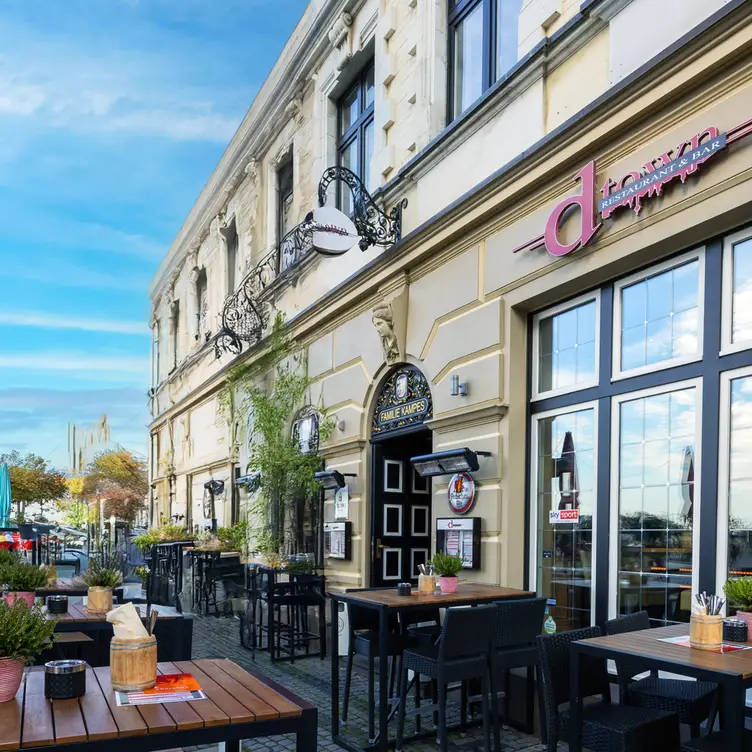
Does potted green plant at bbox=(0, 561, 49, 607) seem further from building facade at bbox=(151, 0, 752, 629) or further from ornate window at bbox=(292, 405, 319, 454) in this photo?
ornate window at bbox=(292, 405, 319, 454)

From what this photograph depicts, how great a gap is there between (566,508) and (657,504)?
1022 millimetres

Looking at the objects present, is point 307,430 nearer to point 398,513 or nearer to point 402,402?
point 398,513

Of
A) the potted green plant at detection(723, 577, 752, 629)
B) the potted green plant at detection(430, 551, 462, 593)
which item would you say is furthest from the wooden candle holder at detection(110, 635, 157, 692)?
the potted green plant at detection(430, 551, 462, 593)

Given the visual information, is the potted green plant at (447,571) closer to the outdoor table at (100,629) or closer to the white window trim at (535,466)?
the white window trim at (535,466)

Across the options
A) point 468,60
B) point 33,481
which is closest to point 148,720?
point 468,60

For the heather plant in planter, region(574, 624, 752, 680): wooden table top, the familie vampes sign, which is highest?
the familie vampes sign

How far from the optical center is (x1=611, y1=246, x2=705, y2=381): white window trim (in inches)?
217

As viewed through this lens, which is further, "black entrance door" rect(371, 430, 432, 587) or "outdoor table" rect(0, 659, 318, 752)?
"black entrance door" rect(371, 430, 432, 587)

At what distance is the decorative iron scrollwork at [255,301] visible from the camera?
13.0m

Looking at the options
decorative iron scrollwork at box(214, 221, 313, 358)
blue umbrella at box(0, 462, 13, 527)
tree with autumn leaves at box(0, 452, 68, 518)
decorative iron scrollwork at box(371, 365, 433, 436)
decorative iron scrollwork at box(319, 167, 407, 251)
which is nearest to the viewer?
decorative iron scrollwork at box(371, 365, 433, 436)

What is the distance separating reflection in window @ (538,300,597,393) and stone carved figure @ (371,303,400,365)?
2.21m

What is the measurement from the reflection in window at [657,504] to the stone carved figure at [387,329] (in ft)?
11.0

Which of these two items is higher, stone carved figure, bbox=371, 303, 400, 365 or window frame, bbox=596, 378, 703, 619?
stone carved figure, bbox=371, 303, 400, 365

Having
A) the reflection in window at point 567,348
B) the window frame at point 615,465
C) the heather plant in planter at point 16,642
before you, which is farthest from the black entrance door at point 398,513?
the heather plant in planter at point 16,642
